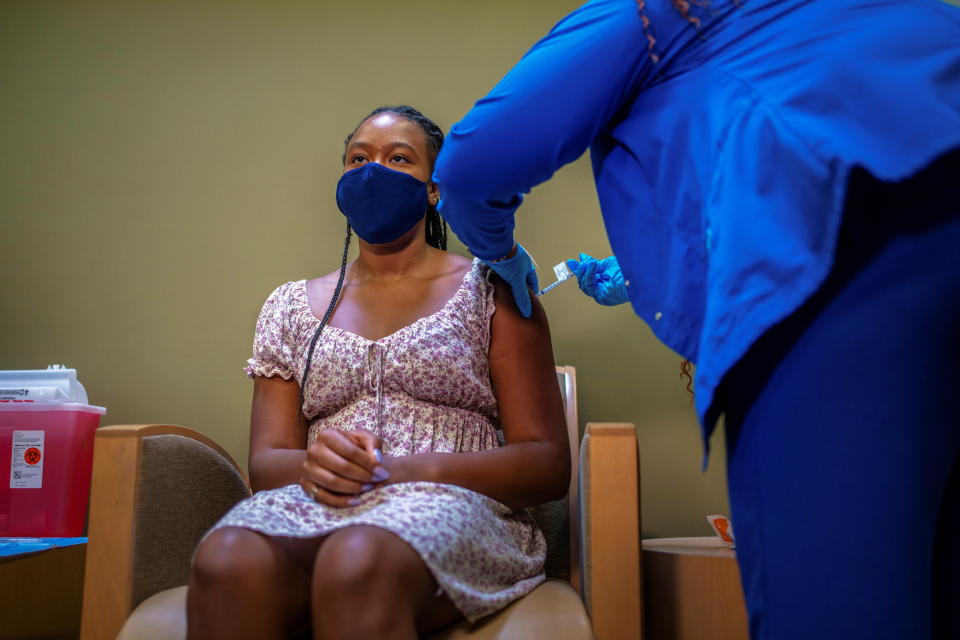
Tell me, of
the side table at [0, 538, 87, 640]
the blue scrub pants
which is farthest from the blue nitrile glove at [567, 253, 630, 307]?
the side table at [0, 538, 87, 640]

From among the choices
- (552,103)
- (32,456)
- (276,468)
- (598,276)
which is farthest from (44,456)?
(552,103)

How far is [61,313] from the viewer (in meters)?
2.24

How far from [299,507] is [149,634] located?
0.29 metres

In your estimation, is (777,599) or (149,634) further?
(149,634)

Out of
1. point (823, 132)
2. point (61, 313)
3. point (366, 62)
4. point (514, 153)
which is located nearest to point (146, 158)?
point (61, 313)

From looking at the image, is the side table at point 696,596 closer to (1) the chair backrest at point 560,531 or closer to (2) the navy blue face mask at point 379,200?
(1) the chair backrest at point 560,531

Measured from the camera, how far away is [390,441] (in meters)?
1.47

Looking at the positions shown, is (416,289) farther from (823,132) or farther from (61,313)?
(61,313)

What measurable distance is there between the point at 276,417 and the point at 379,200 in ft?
1.54

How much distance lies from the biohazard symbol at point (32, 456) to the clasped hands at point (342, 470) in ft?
3.16

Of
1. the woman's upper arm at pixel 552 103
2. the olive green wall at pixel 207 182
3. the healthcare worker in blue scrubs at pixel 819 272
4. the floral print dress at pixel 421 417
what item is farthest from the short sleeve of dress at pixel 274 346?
the healthcare worker in blue scrubs at pixel 819 272

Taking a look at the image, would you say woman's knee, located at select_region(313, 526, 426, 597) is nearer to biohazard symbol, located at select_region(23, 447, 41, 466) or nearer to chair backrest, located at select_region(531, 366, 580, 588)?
chair backrest, located at select_region(531, 366, 580, 588)

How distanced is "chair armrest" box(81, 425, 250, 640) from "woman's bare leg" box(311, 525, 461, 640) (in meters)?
0.41

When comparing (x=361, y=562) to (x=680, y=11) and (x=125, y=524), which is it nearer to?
(x=125, y=524)
